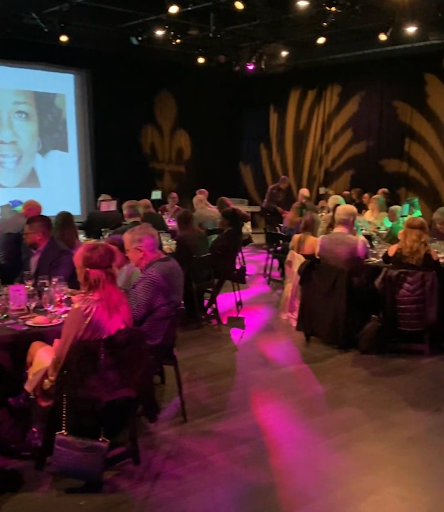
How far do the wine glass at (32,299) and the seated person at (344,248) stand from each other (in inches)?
105

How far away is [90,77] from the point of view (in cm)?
1108

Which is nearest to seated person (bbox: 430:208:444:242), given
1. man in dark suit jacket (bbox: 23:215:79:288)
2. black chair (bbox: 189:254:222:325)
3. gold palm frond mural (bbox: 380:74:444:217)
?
black chair (bbox: 189:254:222:325)

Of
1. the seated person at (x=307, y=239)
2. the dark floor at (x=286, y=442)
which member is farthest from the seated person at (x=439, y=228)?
the dark floor at (x=286, y=442)

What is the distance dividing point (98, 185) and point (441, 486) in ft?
31.1

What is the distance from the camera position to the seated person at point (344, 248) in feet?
17.4

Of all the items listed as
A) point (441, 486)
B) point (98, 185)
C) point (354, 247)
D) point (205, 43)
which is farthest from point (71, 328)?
point (205, 43)

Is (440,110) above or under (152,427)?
above

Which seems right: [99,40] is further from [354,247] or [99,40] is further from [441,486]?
Answer: [441,486]

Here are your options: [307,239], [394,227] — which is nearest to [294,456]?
[307,239]

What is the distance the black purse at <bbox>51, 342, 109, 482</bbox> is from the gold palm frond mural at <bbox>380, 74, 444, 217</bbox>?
356 inches

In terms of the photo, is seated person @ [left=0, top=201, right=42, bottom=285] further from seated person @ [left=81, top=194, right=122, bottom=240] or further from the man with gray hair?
seated person @ [left=81, top=194, right=122, bottom=240]

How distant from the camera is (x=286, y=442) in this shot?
358 centimetres

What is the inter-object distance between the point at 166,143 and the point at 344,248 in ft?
26.8

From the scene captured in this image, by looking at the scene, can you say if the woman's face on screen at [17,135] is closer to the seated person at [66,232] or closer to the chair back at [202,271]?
the chair back at [202,271]
